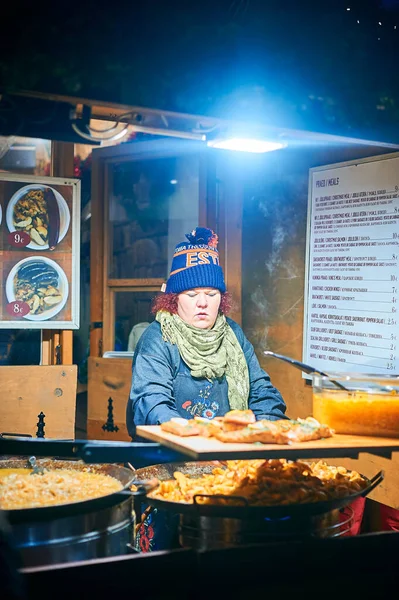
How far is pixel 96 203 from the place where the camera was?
5.77 metres

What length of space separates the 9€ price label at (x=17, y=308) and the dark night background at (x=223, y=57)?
9.44 feet

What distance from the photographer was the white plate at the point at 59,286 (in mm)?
4988

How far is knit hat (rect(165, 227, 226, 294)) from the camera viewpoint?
4141mm

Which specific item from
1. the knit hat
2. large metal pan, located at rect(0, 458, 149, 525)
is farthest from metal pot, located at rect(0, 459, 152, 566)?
the knit hat

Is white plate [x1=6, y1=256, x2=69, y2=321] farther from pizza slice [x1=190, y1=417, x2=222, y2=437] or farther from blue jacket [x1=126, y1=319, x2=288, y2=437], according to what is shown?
pizza slice [x1=190, y1=417, x2=222, y2=437]

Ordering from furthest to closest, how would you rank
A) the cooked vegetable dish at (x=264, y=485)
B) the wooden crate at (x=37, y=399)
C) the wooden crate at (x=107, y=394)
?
the wooden crate at (x=107, y=394) < the wooden crate at (x=37, y=399) < the cooked vegetable dish at (x=264, y=485)

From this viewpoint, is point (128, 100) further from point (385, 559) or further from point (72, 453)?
point (385, 559)

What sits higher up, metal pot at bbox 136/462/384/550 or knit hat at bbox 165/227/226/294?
knit hat at bbox 165/227/226/294

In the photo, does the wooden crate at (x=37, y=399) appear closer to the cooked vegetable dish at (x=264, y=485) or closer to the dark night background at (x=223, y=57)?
the cooked vegetable dish at (x=264, y=485)

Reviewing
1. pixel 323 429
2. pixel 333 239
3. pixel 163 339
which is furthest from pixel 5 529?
pixel 333 239

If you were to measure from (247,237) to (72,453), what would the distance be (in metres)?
3.12

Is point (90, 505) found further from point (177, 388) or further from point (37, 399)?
point (37, 399)

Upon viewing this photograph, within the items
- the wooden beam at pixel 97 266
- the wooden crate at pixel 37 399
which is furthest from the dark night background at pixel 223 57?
the wooden beam at pixel 97 266

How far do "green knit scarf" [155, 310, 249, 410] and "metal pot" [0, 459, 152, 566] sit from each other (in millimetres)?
1610
